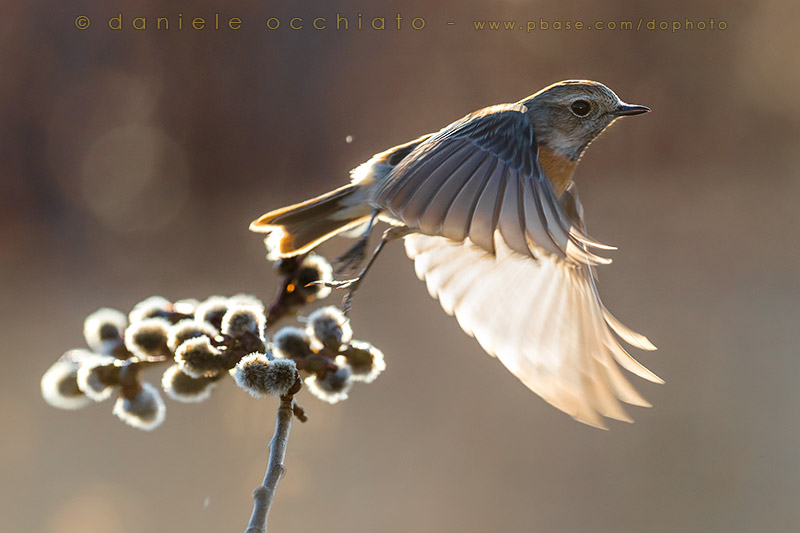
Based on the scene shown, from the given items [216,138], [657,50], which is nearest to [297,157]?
[216,138]

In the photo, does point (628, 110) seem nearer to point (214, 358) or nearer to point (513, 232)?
point (513, 232)

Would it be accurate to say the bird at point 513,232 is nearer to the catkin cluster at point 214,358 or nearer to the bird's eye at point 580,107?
the bird's eye at point 580,107

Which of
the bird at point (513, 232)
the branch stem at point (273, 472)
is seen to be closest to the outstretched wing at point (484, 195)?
the bird at point (513, 232)

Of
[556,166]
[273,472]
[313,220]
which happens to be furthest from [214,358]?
[556,166]

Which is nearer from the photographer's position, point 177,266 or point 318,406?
point 318,406

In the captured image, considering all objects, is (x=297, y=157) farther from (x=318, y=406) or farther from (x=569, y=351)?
(x=569, y=351)

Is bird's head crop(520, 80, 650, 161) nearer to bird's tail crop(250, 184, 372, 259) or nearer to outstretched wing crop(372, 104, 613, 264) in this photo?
outstretched wing crop(372, 104, 613, 264)
